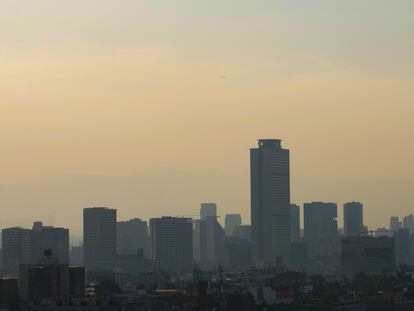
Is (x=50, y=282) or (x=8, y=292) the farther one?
(x=50, y=282)

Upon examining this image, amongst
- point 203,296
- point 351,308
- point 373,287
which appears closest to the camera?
point 203,296

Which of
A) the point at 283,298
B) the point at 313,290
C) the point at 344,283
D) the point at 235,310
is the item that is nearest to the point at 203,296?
the point at 235,310

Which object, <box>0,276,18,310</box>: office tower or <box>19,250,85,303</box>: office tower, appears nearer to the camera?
<box>0,276,18,310</box>: office tower

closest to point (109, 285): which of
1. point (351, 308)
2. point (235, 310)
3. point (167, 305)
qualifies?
point (351, 308)

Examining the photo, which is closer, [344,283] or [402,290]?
[402,290]

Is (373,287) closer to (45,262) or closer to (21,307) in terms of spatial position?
(45,262)

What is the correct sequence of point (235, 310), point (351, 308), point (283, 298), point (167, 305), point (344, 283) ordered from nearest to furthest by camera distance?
point (235, 310), point (167, 305), point (351, 308), point (283, 298), point (344, 283)

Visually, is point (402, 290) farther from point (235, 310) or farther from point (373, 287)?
point (235, 310)

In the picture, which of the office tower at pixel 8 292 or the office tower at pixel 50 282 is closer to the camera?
the office tower at pixel 8 292

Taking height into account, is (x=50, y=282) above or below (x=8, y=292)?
above
